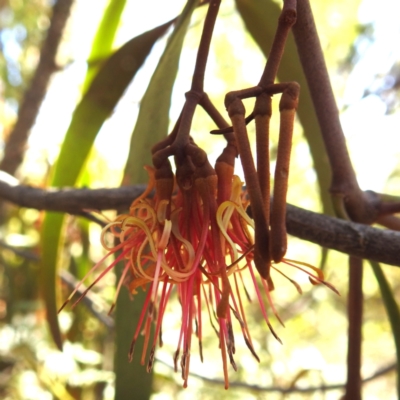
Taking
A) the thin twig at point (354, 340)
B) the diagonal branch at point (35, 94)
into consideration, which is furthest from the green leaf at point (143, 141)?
the diagonal branch at point (35, 94)

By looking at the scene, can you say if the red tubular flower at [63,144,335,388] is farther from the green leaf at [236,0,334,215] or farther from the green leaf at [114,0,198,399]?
the green leaf at [236,0,334,215]

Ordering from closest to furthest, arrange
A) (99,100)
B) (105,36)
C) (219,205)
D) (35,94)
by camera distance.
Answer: (219,205)
(99,100)
(105,36)
(35,94)

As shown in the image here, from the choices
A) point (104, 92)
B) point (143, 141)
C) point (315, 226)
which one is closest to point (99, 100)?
point (104, 92)

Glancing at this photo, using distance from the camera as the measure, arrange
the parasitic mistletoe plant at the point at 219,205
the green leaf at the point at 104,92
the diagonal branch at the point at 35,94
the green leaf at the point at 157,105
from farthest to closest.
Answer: the diagonal branch at the point at 35,94 → the green leaf at the point at 104,92 → the green leaf at the point at 157,105 → the parasitic mistletoe plant at the point at 219,205

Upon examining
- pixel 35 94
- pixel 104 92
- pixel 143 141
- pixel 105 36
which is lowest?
pixel 143 141

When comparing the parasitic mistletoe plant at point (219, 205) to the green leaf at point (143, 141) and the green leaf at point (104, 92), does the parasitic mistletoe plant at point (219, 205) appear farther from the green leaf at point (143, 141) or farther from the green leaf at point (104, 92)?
the green leaf at point (104, 92)

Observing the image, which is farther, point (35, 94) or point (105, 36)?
point (35, 94)

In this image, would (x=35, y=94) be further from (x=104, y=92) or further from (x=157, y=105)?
(x=157, y=105)
